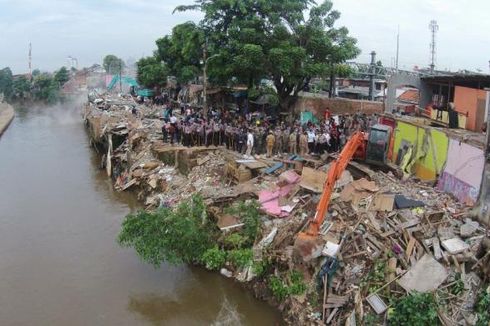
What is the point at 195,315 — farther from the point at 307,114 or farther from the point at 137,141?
the point at 307,114

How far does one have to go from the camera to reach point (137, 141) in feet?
90.8

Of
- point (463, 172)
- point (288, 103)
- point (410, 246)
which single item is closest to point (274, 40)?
point (288, 103)

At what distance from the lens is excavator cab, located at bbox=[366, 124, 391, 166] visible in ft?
57.3

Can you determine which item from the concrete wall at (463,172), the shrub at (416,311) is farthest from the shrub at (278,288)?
the concrete wall at (463,172)

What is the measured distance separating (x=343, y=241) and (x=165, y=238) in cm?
492

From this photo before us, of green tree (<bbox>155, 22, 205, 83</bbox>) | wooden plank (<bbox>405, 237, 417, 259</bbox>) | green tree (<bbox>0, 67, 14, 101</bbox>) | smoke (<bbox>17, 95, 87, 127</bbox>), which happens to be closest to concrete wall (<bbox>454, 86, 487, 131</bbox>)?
wooden plank (<bbox>405, 237, 417, 259</bbox>)

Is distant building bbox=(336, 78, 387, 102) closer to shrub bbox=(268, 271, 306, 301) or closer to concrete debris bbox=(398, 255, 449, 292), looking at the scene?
shrub bbox=(268, 271, 306, 301)

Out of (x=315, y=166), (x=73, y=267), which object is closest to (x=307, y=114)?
(x=315, y=166)

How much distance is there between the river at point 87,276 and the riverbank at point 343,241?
3.18 feet

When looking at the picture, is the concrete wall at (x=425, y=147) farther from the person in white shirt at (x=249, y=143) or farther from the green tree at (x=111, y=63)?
the green tree at (x=111, y=63)

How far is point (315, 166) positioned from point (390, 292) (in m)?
7.38

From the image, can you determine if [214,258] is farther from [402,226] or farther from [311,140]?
[311,140]

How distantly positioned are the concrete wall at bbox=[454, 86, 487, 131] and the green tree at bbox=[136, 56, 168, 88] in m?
28.7

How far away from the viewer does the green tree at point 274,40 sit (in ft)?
85.6
